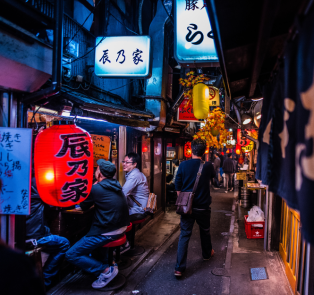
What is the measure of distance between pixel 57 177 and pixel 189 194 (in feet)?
10.6

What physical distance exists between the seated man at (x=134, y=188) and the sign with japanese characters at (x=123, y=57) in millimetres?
2388

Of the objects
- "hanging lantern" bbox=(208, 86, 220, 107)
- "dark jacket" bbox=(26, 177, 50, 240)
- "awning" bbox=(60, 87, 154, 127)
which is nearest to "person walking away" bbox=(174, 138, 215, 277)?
"awning" bbox=(60, 87, 154, 127)

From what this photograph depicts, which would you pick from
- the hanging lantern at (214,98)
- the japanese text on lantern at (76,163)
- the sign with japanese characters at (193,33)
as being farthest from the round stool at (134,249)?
the hanging lantern at (214,98)

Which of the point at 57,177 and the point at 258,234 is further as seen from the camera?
the point at 258,234

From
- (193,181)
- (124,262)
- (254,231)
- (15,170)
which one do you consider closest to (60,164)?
(15,170)

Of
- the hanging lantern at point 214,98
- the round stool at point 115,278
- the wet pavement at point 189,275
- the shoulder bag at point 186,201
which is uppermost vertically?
the hanging lantern at point 214,98

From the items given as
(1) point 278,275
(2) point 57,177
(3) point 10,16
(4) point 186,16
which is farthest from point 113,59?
(1) point 278,275

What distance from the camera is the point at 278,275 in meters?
5.79

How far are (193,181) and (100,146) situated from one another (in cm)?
323

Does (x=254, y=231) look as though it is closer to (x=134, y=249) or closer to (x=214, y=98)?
(x=134, y=249)

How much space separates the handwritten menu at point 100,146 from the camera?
7699mm

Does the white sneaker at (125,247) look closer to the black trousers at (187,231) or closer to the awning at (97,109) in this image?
the black trousers at (187,231)

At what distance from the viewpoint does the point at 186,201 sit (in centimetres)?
611

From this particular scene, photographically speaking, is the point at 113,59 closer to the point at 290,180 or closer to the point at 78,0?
the point at 78,0
